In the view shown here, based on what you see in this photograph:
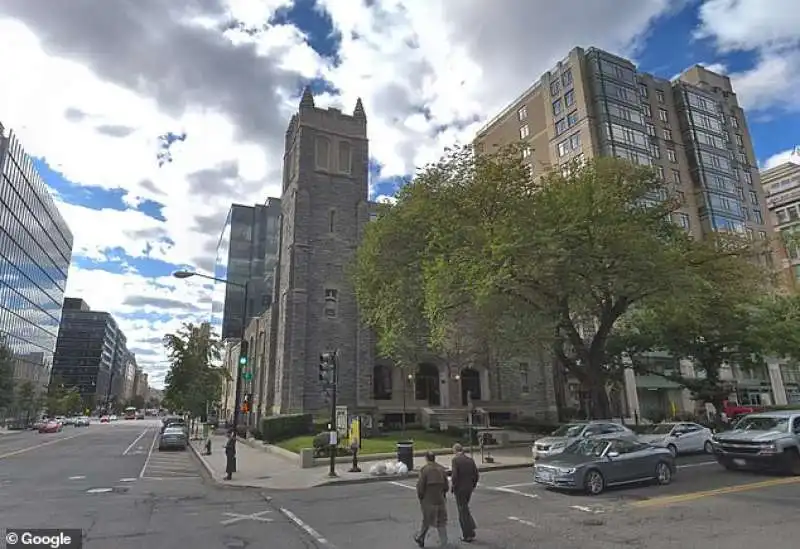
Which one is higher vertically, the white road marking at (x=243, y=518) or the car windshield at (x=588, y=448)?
the car windshield at (x=588, y=448)

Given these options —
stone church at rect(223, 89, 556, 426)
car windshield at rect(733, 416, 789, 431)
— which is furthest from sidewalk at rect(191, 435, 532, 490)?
stone church at rect(223, 89, 556, 426)

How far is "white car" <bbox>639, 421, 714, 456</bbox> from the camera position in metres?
20.6

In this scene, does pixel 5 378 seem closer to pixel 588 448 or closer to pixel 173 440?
pixel 173 440

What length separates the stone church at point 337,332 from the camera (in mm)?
37375

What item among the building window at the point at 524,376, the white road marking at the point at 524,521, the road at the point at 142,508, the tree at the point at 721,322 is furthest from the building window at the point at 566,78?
the white road marking at the point at 524,521

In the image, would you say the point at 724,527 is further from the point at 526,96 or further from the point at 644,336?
the point at 526,96

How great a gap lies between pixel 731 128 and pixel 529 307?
63.1 metres

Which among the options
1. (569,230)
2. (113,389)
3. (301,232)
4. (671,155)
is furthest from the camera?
A: (113,389)

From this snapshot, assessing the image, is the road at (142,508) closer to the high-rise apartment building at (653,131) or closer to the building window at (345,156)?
the building window at (345,156)

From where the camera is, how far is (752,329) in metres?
30.3

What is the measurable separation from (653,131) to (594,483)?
5800cm

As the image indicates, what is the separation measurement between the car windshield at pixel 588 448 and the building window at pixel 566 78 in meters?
54.5

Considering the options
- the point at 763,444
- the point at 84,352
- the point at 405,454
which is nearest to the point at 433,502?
the point at 405,454

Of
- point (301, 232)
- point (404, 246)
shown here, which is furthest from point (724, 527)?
point (301, 232)
